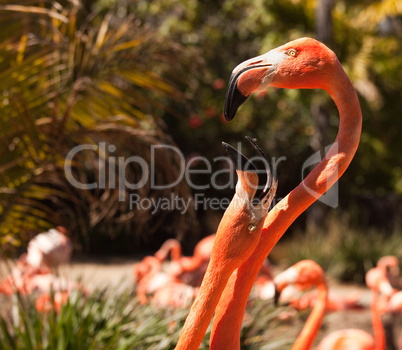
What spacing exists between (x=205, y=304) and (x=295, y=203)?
37 cm

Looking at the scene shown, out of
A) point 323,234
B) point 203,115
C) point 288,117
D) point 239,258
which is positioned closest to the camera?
point 239,258

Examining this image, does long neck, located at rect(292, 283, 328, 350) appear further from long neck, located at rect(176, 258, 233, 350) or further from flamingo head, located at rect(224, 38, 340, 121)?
flamingo head, located at rect(224, 38, 340, 121)

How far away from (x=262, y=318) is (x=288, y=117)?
29.9 ft

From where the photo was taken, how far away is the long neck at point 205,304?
125 centimetres

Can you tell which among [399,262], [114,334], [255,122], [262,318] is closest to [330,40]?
[255,122]

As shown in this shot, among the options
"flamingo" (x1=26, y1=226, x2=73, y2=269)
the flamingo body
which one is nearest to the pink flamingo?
the flamingo body

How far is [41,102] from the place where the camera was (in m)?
2.78

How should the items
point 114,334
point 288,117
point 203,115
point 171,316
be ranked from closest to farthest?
A: point 114,334 < point 171,316 < point 203,115 < point 288,117

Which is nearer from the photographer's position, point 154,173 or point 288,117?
point 154,173

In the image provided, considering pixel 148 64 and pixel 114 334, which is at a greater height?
pixel 148 64

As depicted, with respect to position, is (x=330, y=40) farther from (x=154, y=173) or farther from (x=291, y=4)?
(x=154, y=173)

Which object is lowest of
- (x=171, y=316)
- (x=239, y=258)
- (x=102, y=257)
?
(x=102, y=257)

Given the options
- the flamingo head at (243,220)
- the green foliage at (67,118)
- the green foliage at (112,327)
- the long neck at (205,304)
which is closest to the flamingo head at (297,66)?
the flamingo head at (243,220)

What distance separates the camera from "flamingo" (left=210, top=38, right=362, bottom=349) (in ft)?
4.33
